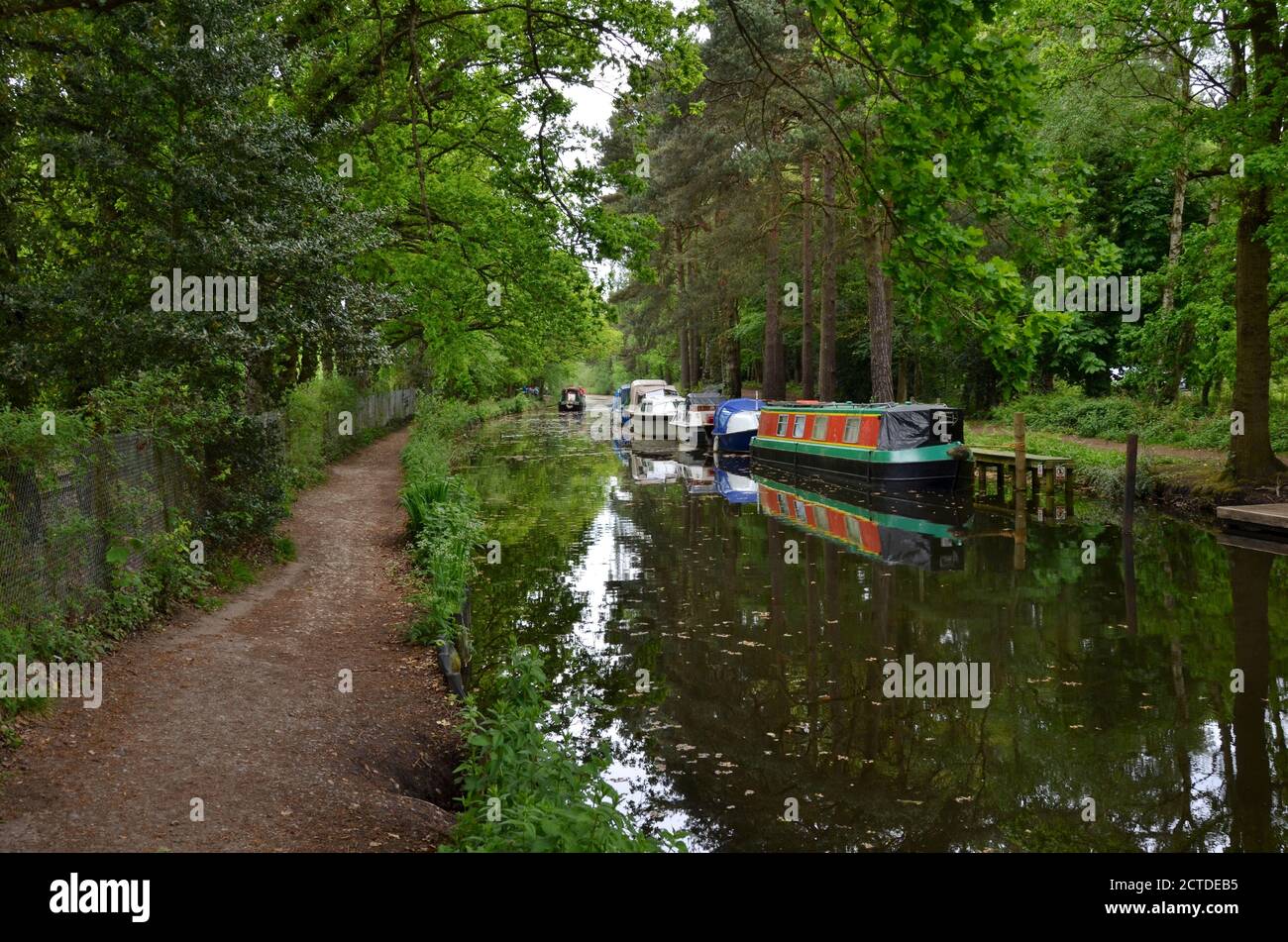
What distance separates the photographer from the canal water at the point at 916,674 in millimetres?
6598

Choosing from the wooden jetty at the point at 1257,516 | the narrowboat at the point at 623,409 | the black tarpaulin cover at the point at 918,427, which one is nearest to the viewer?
the wooden jetty at the point at 1257,516

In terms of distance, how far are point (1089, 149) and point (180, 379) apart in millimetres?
25863

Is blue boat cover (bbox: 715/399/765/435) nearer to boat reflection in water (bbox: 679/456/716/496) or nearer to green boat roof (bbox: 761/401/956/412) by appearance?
boat reflection in water (bbox: 679/456/716/496)

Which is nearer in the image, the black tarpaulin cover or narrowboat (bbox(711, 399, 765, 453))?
the black tarpaulin cover

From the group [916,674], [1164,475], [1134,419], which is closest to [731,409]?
[1134,419]

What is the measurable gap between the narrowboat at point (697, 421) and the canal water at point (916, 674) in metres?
18.0

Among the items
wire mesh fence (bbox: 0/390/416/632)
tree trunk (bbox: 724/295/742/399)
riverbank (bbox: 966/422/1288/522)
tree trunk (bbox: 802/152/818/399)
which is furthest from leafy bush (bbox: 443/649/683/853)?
tree trunk (bbox: 724/295/742/399)

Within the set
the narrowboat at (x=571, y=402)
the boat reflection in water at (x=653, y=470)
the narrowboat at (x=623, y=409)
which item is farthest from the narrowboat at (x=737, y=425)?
the narrowboat at (x=571, y=402)

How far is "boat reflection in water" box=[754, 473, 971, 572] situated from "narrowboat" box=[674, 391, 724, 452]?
11.3 m

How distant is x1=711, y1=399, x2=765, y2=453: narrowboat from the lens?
3189 cm

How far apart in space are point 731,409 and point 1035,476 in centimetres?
1405

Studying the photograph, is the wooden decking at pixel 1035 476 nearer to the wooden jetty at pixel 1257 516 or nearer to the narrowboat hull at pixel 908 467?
the narrowboat hull at pixel 908 467
